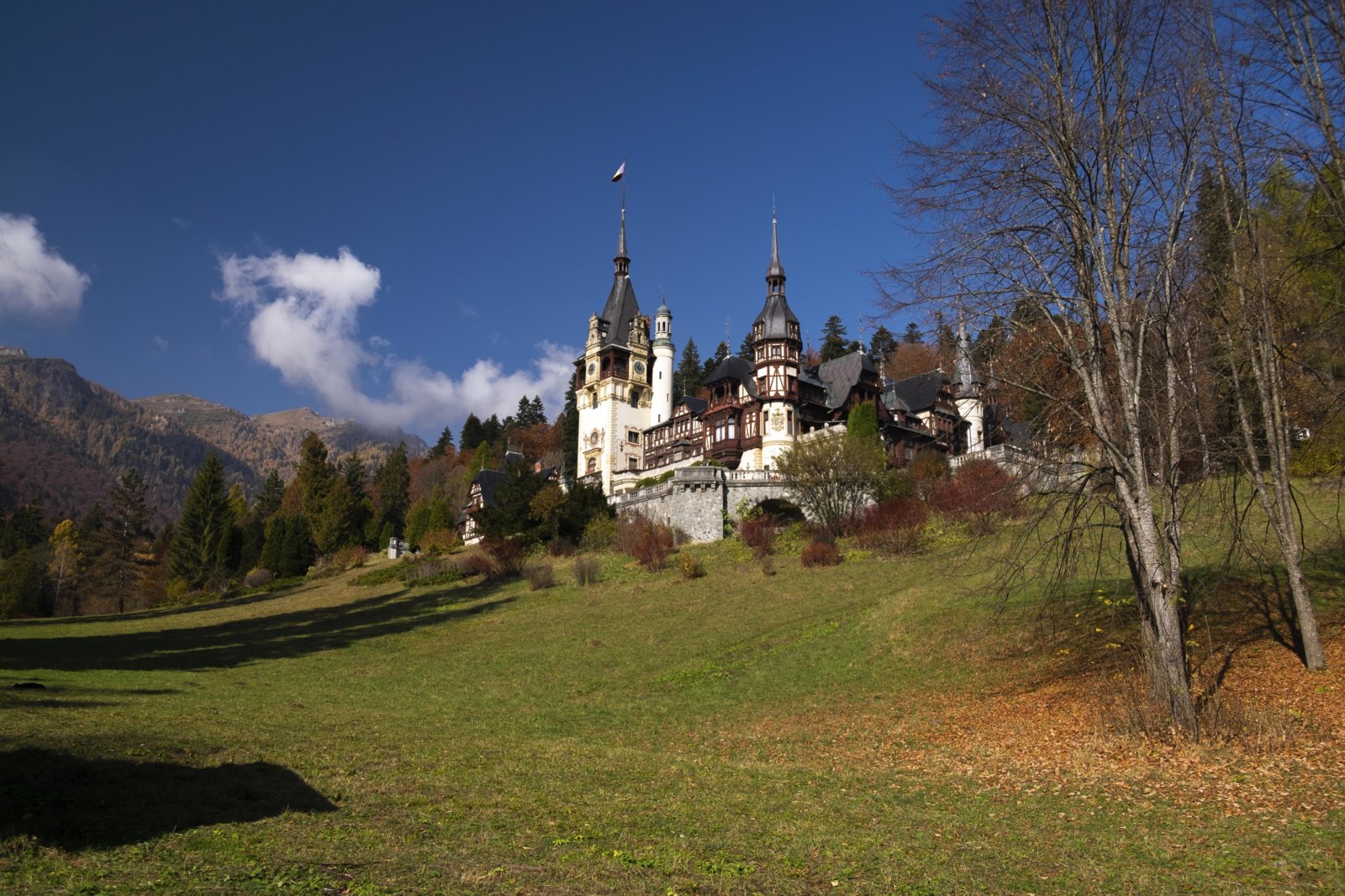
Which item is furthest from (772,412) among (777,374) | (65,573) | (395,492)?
(65,573)

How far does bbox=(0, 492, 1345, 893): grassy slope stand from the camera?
269 inches

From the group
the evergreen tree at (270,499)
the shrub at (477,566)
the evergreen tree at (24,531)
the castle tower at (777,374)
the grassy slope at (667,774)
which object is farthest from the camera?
the evergreen tree at (270,499)

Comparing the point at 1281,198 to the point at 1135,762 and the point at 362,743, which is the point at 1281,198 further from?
the point at 362,743

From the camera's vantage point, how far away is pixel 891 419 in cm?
5472

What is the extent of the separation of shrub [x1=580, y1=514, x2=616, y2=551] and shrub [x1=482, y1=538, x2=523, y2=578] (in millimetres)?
4238

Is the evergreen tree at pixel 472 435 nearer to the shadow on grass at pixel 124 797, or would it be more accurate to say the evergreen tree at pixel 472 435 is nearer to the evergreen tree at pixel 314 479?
the evergreen tree at pixel 314 479

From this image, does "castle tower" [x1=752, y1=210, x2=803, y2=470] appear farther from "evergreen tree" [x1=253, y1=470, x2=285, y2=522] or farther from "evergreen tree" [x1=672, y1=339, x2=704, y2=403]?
"evergreen tree" [x1=253, y1=470, x2=285, y2=522]

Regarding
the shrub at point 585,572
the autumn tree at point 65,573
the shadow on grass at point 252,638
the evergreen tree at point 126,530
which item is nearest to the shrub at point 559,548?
the shadow on grass at point 252,638

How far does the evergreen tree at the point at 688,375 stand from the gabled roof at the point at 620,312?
35.7 ft

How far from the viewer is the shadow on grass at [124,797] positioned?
685cm

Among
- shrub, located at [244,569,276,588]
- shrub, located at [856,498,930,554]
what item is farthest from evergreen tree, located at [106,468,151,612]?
shrub, located at [856,498,930,554]

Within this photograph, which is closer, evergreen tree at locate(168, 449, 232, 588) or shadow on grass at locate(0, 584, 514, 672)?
shadow on grass at locate(0, 584, 514, 672)

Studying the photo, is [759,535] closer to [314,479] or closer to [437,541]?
[437,541]

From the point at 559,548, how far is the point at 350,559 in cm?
2546
